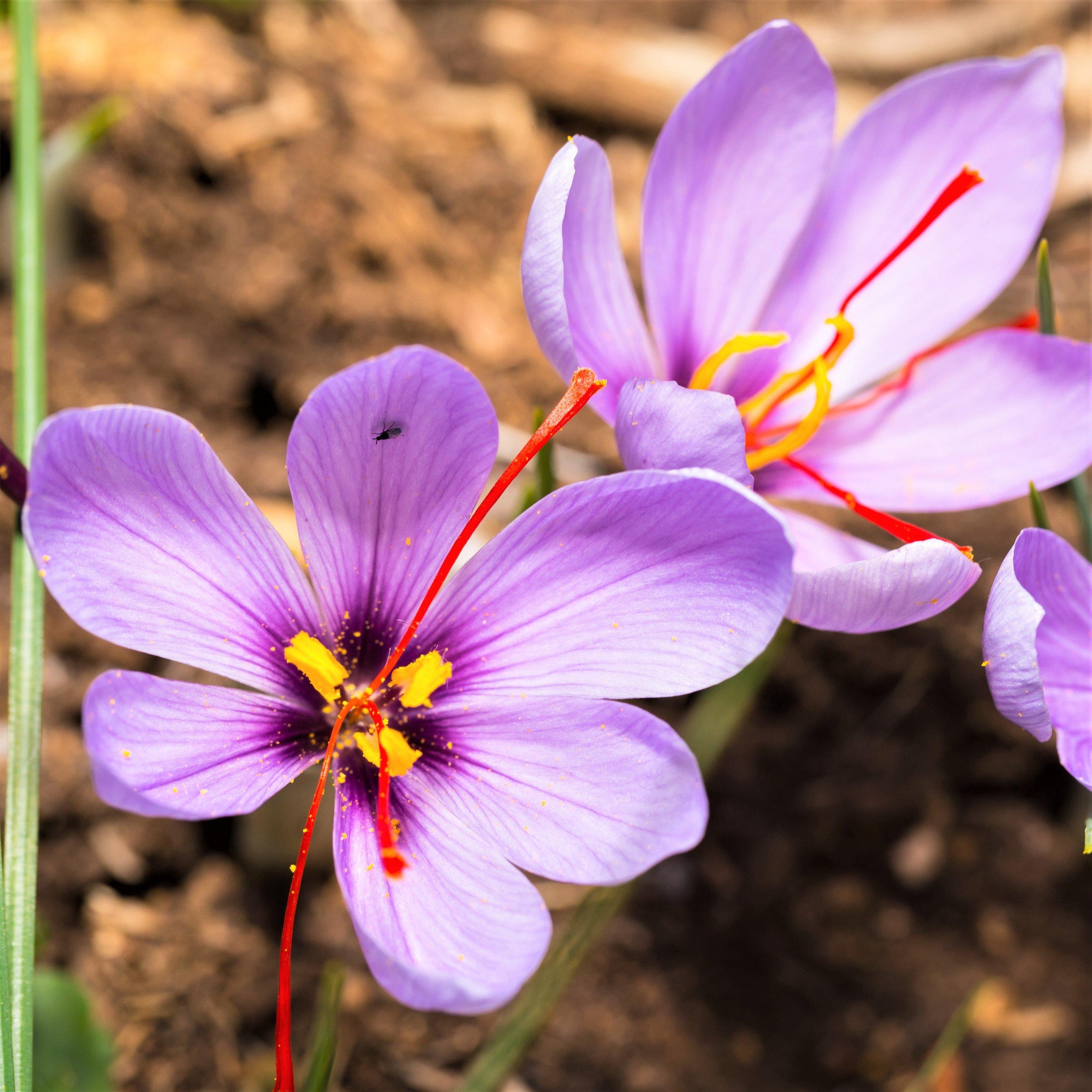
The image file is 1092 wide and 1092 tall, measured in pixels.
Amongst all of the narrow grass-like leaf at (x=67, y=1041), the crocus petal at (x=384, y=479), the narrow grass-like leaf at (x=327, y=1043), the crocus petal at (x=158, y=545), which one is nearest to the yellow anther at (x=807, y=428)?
the crocus petal at (x=384, y=479)

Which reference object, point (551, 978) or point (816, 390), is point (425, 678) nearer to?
point (551, 978)

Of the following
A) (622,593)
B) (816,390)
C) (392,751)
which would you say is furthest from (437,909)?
(816,390)

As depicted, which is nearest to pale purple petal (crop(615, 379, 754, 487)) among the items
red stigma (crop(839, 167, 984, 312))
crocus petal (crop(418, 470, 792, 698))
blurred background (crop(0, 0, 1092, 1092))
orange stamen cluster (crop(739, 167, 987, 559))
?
crocus petal (crop(418, 470, 792, 698))

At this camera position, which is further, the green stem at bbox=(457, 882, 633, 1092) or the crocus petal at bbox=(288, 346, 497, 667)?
the green stem at bbox=(457, 882, 633, 1092)

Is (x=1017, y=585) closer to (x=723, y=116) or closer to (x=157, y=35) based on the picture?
(x=723, y=116)

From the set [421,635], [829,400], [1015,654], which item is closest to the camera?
A: [1015,654]

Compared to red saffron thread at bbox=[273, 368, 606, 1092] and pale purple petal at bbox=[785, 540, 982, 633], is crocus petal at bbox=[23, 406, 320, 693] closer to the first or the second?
red saffron thread at bbox=[273, 368, 606, 1092]
